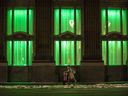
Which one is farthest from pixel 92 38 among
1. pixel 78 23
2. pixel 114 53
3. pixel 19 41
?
pixel 19 41

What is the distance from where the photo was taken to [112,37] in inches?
1725

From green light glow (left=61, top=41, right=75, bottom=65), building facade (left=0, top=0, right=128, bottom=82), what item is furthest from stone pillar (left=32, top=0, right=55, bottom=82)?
green light glow (left=61, top=41, right=75, bottom=65)

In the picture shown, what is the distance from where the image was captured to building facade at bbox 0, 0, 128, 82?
139ft

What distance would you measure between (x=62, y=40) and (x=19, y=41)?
13.5ft

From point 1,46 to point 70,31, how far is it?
673 centimetres

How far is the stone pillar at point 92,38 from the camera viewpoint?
42.2m

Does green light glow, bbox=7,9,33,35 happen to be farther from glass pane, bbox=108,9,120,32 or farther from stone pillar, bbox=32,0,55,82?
glass pane, bbox=108,9,120,32

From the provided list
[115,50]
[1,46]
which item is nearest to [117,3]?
[115,50]

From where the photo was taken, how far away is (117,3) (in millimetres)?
43969

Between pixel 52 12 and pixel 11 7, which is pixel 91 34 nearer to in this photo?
pixel 52 12

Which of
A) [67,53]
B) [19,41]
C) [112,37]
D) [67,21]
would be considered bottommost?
[67,53]

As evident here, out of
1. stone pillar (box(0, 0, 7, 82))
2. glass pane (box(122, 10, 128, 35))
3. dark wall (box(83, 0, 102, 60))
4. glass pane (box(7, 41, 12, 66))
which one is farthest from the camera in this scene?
glass pane (box(122, 10, 128, 35))

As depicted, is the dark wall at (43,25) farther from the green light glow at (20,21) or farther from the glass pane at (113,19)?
the glass pane at (113,19)

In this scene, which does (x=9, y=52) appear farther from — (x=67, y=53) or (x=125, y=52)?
(x=125, y=52)
